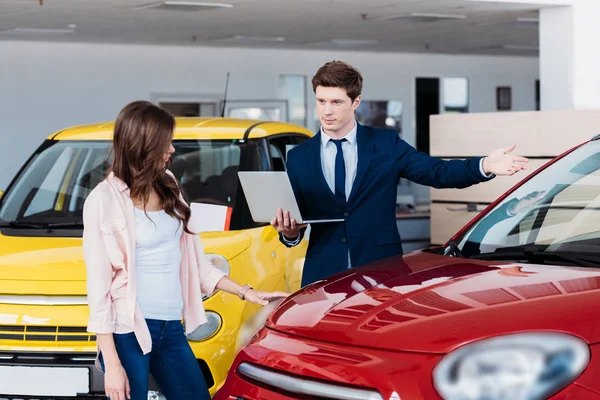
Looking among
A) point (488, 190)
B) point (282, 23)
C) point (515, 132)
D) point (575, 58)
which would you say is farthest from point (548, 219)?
point (282, 23)

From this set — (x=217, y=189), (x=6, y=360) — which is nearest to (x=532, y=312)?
(x=6, y=360)

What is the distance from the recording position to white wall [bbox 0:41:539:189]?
15047 mm

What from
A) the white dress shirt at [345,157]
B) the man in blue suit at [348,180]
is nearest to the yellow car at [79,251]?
the man in blue suit at [348,180]

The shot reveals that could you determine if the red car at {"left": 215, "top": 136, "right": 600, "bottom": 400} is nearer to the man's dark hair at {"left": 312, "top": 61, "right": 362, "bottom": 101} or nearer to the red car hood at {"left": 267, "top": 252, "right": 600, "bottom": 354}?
the red car hood at {"left": 267, "top": 252, "right": 600, "bottom": 354}

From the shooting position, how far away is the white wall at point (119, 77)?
592 inches

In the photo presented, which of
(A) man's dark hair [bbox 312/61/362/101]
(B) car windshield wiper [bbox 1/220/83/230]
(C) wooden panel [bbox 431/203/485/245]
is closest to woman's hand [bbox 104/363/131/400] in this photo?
(A) man's dark hair [bbox 312/61/362/101]

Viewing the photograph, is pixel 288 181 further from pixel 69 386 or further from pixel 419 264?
pixel 69 386

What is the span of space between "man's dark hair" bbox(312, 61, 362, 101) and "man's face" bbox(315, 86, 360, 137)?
2 cm

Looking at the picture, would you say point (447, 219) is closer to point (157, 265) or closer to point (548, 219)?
point (548, 219)

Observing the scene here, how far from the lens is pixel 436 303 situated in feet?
7.87

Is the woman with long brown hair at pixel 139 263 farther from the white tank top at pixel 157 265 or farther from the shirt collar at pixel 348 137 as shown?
the shirt collar at pixel 348 137

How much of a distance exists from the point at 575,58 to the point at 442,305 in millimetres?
8305

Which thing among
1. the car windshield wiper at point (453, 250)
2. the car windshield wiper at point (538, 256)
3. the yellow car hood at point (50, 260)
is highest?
the car windshield wiper at point (538, 256)

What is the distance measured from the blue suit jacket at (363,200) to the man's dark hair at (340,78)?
0.20 metres
